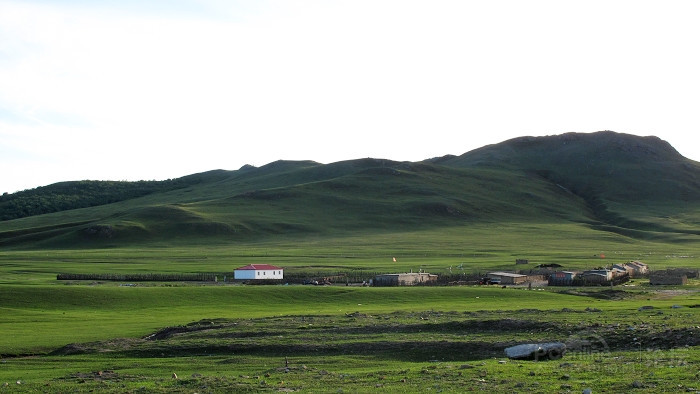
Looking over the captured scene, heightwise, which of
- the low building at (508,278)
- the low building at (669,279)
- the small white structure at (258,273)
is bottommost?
the low building at (669,279)

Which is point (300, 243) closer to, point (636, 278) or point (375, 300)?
point (636, 278)

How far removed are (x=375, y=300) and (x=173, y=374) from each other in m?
34.3

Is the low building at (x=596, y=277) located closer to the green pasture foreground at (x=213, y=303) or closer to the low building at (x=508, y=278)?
the low building at (x=508, y=278)

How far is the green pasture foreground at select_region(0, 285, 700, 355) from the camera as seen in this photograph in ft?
158

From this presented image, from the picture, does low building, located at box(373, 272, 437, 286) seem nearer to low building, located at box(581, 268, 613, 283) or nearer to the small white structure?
low building, located at box(581, 268, 613, 283)

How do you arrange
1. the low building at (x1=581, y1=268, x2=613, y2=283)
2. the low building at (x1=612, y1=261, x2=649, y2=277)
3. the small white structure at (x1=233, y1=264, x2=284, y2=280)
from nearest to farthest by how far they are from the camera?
the low building at (x1=581, y1=268, x2=613, y2=283) → the low building at (x1=612, y1=261, x2=649, y2=277) → the small white structure at (x1=233, y1=264, x2=284, y2=280)

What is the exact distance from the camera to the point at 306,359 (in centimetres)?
3303

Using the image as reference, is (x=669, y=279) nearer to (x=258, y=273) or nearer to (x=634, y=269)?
(x=634, y=269)

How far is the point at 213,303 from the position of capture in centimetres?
6241

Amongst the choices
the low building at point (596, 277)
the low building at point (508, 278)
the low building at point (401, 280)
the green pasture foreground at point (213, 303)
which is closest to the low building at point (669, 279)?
the low building at point (596, 277)

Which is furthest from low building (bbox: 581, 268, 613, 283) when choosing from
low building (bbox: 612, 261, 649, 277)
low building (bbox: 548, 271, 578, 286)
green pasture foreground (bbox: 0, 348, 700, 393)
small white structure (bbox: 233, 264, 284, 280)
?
green pasture foreground (bbox: 0, 348, 700, 393)

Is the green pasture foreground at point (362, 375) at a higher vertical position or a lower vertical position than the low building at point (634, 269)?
higher

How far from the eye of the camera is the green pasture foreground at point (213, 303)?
48094 mm

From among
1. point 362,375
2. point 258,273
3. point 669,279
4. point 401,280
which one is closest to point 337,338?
point 362,375
